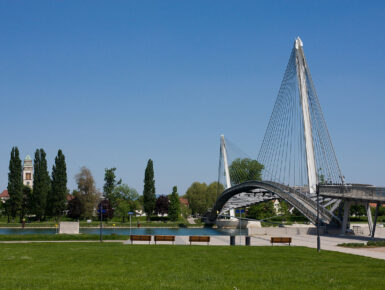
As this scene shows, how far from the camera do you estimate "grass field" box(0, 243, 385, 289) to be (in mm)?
13745

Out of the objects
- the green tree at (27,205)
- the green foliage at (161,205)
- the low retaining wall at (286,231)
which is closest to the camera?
the low retaining wall at (286,231)

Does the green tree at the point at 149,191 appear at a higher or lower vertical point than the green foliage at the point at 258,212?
higher

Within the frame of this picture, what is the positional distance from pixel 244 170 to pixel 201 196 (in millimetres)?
12983

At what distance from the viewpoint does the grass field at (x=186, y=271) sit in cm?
1374

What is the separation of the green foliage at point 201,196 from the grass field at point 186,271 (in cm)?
8694

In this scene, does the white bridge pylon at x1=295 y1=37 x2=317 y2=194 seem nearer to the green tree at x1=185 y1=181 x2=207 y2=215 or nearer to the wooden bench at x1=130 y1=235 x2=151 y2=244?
the wooden bench at x1=130 y1=235 x2=151 y2=244

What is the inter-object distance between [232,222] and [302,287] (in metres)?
76.4

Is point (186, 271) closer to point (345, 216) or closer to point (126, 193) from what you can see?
point (345, 216)

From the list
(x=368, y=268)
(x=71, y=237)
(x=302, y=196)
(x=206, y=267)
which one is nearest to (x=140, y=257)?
(x=206, y=267)

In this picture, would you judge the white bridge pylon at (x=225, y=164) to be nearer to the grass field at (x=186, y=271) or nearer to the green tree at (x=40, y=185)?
the green tree at (x=40, y=185)

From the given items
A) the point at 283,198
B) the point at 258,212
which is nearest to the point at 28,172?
the point at 258,212

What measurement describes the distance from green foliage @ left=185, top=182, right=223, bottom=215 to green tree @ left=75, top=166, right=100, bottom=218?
30.1 meters

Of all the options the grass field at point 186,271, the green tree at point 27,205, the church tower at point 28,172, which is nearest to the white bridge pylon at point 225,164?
the green tree at point 27,205

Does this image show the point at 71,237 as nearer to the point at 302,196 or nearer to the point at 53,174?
the point at 302,196
